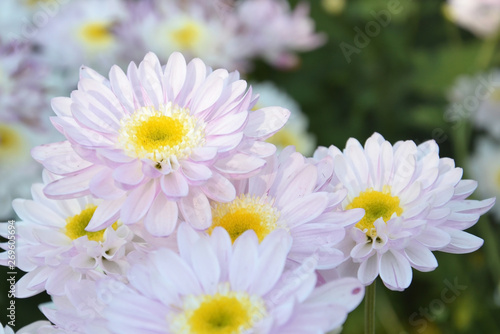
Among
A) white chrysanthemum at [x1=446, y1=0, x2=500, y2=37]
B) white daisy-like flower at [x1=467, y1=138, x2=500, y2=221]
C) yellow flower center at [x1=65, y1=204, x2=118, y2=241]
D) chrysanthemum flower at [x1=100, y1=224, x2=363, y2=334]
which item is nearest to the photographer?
chrysanthemum flower at [x1=100, y1=224, x2=363, y2=334]

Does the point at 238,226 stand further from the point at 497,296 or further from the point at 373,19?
the point at 373,19

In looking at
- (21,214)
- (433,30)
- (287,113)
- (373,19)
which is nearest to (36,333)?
(21,214)

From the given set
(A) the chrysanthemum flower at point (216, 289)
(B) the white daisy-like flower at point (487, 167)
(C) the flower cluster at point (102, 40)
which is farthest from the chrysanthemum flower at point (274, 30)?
(A) the chrysanthemum flower at point (216, 289)

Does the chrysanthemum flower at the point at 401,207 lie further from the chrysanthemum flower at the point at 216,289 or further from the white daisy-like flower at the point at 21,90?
the white daisy-like flower at the point at 21,90

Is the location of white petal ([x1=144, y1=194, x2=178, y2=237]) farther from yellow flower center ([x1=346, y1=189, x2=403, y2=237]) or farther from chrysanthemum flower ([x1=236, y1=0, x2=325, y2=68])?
chrysanthemum flower ([x1=236, y1=0, x2=325, y2=68])

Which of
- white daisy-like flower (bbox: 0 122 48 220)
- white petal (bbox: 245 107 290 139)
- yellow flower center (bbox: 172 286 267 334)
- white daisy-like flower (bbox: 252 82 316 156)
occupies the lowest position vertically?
yellow flower center (bbox: 172 286 267 334)

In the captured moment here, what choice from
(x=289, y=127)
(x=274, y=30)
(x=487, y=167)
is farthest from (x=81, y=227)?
(x=487, y=167)

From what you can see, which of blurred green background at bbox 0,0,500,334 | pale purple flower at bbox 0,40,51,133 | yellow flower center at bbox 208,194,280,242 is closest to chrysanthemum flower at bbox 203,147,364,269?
yellow flower center at bbox 208,194,280,242
